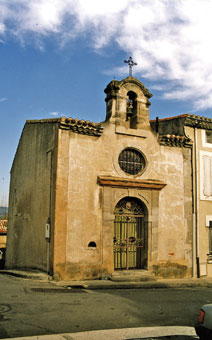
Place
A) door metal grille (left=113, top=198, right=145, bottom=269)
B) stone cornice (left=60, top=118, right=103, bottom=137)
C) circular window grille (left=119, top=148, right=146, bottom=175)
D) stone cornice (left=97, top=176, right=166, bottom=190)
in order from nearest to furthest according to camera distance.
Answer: stone cornice (left=60, top=118, right=103, bottom=137) → stone cornice (left=97, top=176, right=166, bottom=190) → door metal grille (left=113, top=198, right=145, bottom=269) → circular window grille (left=119, top=148, right=146, bottom=175)

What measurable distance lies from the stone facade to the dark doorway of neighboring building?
4 cm

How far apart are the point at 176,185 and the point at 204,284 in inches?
158

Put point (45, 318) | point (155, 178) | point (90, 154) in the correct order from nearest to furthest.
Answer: point (45, 318) → point (90, 154) → point (155, 178)

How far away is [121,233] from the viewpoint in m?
12.8

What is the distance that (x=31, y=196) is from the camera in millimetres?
13984

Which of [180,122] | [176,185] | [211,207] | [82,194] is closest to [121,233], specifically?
[82,194]

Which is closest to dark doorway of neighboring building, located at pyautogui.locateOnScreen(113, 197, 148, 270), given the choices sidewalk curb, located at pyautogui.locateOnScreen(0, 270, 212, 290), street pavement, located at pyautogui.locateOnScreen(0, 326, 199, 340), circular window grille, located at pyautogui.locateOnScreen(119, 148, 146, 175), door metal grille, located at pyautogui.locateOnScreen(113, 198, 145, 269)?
door metal grille, located at pyautogui.locateOnScreen(113, 198, 145, 269)

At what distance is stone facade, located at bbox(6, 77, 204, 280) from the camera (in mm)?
11633

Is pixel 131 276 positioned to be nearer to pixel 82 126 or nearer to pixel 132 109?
pixel 82 126

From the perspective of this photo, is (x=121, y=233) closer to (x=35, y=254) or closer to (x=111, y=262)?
(x=111, y=262)

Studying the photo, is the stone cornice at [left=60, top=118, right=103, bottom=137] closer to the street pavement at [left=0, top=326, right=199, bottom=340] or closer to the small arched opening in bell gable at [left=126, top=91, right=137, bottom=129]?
the small arched opening in bell gable at [left=126, top=91, right=137, bottom=129]

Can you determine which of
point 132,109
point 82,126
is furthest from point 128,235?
point 132,109

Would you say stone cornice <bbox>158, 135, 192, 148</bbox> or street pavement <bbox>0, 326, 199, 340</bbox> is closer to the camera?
street pavement <bbox>0, 326, 199, 340</bbox>

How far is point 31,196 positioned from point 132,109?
5.62 m
